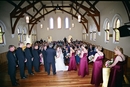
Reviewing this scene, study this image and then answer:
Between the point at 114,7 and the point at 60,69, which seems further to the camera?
the point at 114,7

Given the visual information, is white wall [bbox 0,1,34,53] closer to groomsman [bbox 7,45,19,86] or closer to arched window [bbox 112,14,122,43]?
groomsman [bbox 7,45,19,86]

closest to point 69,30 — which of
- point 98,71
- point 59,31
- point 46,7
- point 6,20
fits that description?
point 59,31

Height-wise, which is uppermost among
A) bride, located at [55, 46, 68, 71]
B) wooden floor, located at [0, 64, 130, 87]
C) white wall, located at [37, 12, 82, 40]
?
white wall, located at [37, 12, 82, 40]

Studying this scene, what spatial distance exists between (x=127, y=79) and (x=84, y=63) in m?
1.92

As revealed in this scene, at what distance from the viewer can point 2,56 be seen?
810 centimetres

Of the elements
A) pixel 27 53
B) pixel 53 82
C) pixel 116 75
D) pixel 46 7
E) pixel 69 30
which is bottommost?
pixel 53 82

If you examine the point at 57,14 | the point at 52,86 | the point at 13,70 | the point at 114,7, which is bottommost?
the point at 52,86

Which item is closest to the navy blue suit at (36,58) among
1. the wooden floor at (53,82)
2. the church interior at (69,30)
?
the church interior at (69,30)

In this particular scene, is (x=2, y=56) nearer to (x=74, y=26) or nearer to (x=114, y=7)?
(x=114, y=7)

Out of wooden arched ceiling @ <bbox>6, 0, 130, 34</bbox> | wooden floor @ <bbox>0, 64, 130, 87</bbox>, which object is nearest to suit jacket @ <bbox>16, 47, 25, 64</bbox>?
wooden floor @ <bbox>0, 64, 130, 87</bbox>

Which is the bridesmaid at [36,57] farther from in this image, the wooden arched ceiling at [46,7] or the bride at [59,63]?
the wooden arched ceiling at [46,7]

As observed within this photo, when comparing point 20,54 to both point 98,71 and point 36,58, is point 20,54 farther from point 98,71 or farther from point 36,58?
point 98,71

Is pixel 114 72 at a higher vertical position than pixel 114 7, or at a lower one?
lower

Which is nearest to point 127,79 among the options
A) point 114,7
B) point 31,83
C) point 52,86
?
point 52,86
